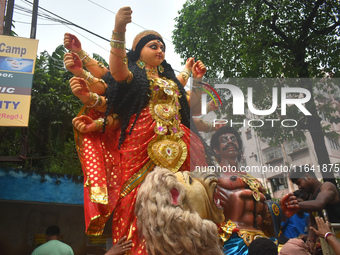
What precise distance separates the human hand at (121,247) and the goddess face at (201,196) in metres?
0.97

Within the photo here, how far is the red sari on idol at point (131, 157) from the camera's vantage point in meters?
2.77

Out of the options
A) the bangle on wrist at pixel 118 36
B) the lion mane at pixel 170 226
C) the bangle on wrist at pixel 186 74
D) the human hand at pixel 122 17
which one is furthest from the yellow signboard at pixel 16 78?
the lion mane at pixel 170 226

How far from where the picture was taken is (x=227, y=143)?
3238 millimetres

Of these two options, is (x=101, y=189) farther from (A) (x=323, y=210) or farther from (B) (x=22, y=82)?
(B) (x=22, y=82)

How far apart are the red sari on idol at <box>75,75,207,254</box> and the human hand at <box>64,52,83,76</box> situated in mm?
430

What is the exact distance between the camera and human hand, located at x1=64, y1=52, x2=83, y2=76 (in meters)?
3.12

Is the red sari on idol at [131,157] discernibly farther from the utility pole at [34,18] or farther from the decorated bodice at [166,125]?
the utility pole at [34,18]

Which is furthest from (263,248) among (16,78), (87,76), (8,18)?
(8,18)

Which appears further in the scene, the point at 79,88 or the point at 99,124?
the point at 99,124

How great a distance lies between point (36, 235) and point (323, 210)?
4114 millimetres

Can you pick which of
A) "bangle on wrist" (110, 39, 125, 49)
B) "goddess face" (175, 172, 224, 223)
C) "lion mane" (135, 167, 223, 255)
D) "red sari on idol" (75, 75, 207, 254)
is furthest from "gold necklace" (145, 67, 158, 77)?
"lion mane" (135, 167, 223, 255)

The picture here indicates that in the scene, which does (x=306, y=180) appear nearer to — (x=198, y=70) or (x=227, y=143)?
(x=227, y=143)

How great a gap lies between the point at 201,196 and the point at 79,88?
1776 millimetres

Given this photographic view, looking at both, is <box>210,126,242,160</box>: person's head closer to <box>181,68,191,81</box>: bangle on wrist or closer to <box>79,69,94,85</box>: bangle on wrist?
<box>181,68,191,81</box>: bangle on wrist
